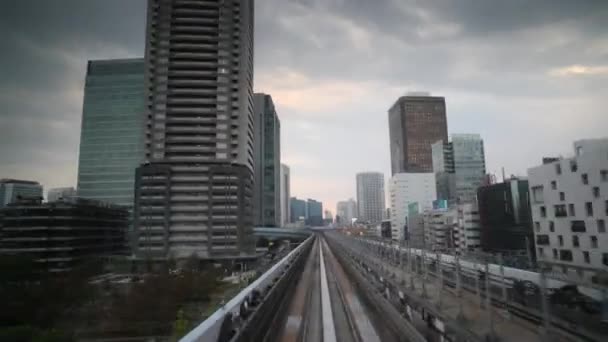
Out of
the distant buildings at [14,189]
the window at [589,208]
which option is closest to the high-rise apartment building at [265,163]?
Answer: the distant buildings at [14,189]

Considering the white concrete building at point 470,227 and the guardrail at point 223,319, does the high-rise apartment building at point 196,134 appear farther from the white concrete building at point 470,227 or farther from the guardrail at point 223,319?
the guardrail at point 223,319

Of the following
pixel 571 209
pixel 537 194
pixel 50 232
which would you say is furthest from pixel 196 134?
pixel 571 209

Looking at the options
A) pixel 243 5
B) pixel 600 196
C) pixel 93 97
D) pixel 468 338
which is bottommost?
pixel 468 338

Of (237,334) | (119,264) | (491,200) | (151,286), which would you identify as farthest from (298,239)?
(237,334)

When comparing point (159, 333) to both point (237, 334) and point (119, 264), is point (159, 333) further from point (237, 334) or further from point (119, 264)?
point (119, 264)

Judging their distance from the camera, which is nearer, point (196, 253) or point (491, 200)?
point (491, 200)

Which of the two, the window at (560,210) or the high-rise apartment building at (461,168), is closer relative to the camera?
Result: the window at (560,210)

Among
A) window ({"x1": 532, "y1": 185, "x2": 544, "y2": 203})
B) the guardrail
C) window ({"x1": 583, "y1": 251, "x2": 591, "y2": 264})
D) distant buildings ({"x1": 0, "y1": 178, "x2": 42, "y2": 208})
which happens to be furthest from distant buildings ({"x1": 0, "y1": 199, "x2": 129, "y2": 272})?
distant buildings ({"x1": 0, "y1": 178, "x2": 42, "y2": 208})

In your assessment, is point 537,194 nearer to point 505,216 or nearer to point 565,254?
point 565,254

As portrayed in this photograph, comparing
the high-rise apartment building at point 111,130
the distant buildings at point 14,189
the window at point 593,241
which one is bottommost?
the window at point 593,241
